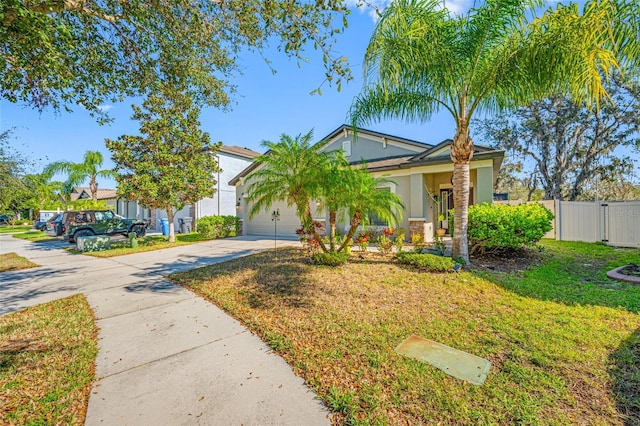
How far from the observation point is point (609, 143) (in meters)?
19.2

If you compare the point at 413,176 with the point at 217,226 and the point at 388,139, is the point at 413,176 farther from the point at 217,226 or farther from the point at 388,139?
the point at 217,226

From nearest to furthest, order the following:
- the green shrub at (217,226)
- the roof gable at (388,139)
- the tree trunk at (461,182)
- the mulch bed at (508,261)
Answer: the tree trunk at (461,182), the mulch bed at (508,261), the roof gable at (388,139), the green shrub at (217,226)

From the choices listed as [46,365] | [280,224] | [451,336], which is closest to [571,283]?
[451,336]

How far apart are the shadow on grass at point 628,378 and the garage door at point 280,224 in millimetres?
13455

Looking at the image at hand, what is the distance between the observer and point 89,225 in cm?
1487

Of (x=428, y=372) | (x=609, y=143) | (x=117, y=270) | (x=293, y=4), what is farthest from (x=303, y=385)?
(x=609, y=143)

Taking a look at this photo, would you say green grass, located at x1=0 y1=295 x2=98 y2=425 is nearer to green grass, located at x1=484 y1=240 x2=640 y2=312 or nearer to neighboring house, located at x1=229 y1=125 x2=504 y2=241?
neighboring house, located at x1=229 y1=125 x2=504 y2=241

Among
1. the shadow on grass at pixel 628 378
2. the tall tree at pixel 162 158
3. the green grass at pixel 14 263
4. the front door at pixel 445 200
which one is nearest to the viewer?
the shadow on grass at pixel 628 378

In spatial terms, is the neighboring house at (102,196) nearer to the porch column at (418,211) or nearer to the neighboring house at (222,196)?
the neighboring house at (222,196)

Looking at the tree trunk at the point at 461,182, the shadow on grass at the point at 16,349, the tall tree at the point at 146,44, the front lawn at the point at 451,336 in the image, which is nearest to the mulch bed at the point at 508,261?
the front lawn at the point at 451,336

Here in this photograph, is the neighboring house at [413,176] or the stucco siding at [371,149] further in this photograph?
the stucco siding at [371,149]

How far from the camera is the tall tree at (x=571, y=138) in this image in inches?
721

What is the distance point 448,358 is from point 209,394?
8.65ft

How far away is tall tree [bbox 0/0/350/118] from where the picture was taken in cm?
429
